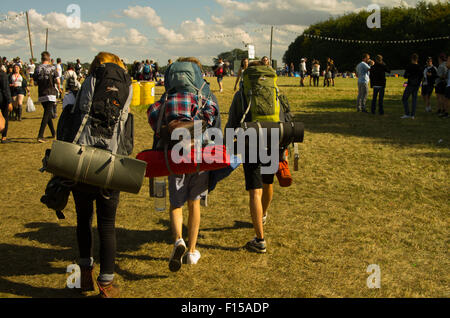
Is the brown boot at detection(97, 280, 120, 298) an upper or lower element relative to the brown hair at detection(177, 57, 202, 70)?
lower

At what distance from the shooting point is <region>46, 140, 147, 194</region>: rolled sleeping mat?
3.08 metres

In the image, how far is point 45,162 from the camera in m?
3.18

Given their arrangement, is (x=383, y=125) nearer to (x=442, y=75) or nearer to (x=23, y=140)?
(x=442, y=75)

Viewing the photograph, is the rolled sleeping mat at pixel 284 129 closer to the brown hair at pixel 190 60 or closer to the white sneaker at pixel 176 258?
the brown hair at pixel 190 60

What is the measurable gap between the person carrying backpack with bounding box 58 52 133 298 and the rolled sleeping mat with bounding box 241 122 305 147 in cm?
122

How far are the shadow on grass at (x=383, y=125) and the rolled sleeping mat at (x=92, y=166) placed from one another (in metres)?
8.42

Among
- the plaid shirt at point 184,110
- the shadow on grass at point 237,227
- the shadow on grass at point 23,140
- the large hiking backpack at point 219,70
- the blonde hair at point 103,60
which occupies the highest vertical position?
the large hiking backpack at point 219,70

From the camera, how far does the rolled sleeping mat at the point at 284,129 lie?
408 centimetres

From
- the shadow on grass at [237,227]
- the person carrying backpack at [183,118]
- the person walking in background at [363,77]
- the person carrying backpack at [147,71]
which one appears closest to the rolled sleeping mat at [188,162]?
the person carrying backpack at [183,118]

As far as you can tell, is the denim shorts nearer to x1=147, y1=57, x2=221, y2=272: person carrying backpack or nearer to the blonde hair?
x1=147, y1=57, x2=221, y2=272: person carrying backpack

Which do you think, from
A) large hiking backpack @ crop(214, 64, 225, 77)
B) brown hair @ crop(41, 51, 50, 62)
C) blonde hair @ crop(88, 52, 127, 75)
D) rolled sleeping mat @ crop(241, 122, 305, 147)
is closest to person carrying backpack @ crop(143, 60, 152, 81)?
large hiking backpack @ crop(214, 64, 225, 77)

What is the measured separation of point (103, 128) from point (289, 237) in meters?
2.51

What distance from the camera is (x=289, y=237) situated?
4.79 metres
